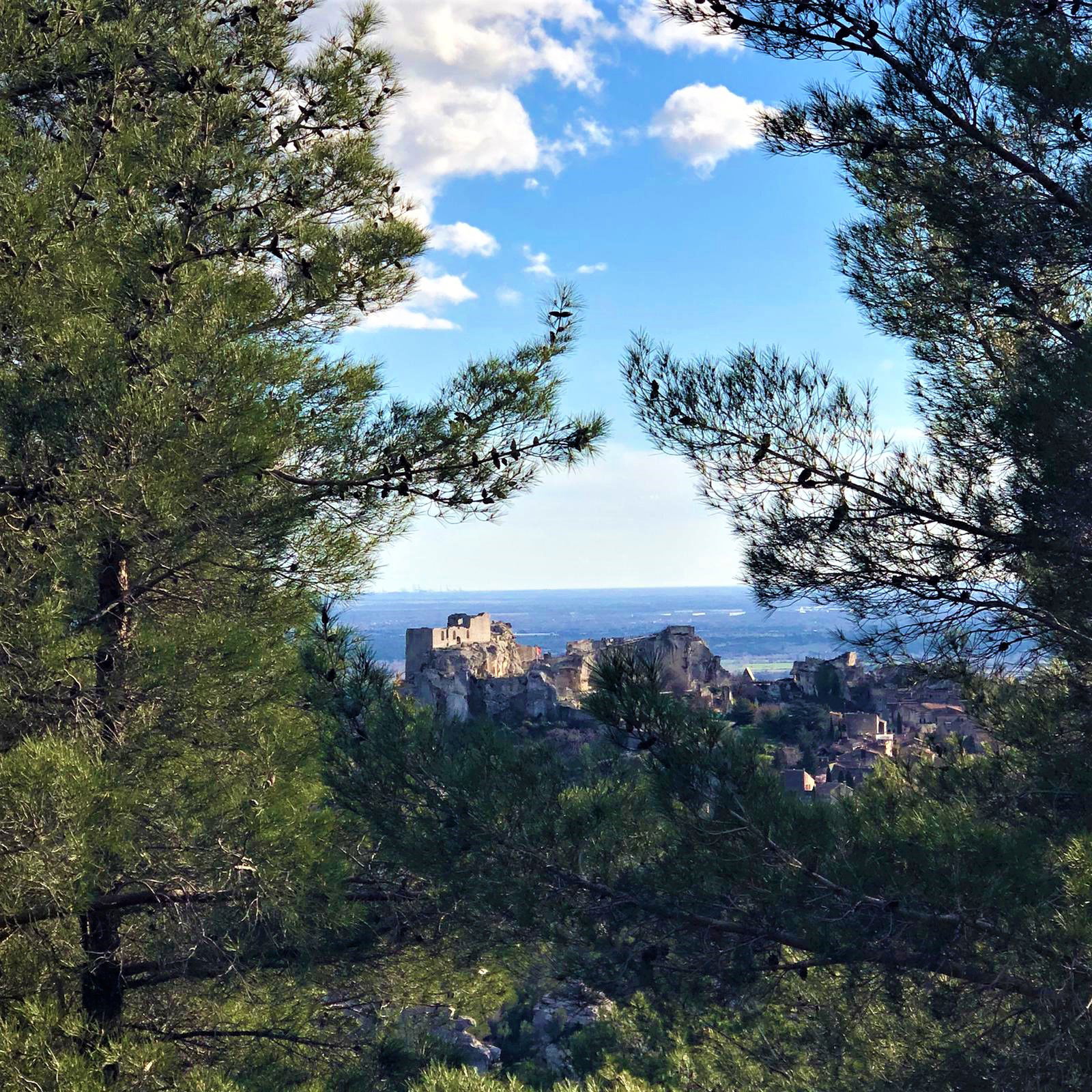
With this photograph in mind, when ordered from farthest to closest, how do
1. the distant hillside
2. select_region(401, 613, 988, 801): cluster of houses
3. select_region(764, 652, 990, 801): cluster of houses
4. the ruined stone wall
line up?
the distant hillside, the ruined stone wall, select_region(401, 613, 988, 801): cluster of houses, select_region(764, 652, 990, 801): cluster of houses

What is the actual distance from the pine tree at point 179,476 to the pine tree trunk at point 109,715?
0.05 ft

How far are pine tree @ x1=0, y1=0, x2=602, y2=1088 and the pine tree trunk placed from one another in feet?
0.05

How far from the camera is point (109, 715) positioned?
4.71 meters

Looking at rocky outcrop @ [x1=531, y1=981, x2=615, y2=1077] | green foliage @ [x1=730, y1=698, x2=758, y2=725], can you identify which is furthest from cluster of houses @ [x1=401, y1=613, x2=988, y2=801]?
green foliage @ [x1=730, y1=698, x2=758, y2=725]

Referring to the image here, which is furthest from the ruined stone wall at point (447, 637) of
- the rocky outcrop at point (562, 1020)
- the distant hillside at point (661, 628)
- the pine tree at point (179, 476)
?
the pine tree at point (179, 476)

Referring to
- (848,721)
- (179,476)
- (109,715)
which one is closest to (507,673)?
(848,721)

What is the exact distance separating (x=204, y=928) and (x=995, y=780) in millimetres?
4124

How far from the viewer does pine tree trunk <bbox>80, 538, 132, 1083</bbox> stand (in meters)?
4.75

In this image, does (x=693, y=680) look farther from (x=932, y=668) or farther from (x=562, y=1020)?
(x=932, y=668)

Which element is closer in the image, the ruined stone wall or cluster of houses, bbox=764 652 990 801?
cluster of houses, bbox=764 652 990 801

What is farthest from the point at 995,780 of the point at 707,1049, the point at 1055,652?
the point at 707,1049

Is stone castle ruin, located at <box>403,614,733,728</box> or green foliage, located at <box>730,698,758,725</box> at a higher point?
green foliage, located at <box>730,698,758,725</box>

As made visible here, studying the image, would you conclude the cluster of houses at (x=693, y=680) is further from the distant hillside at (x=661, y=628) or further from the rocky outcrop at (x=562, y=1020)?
the rocky outcrop at (x=562, y=1020)

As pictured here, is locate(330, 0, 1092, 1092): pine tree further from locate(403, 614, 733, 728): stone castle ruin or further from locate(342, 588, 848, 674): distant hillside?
locate(342, 588, 848, 674): distant hillside
